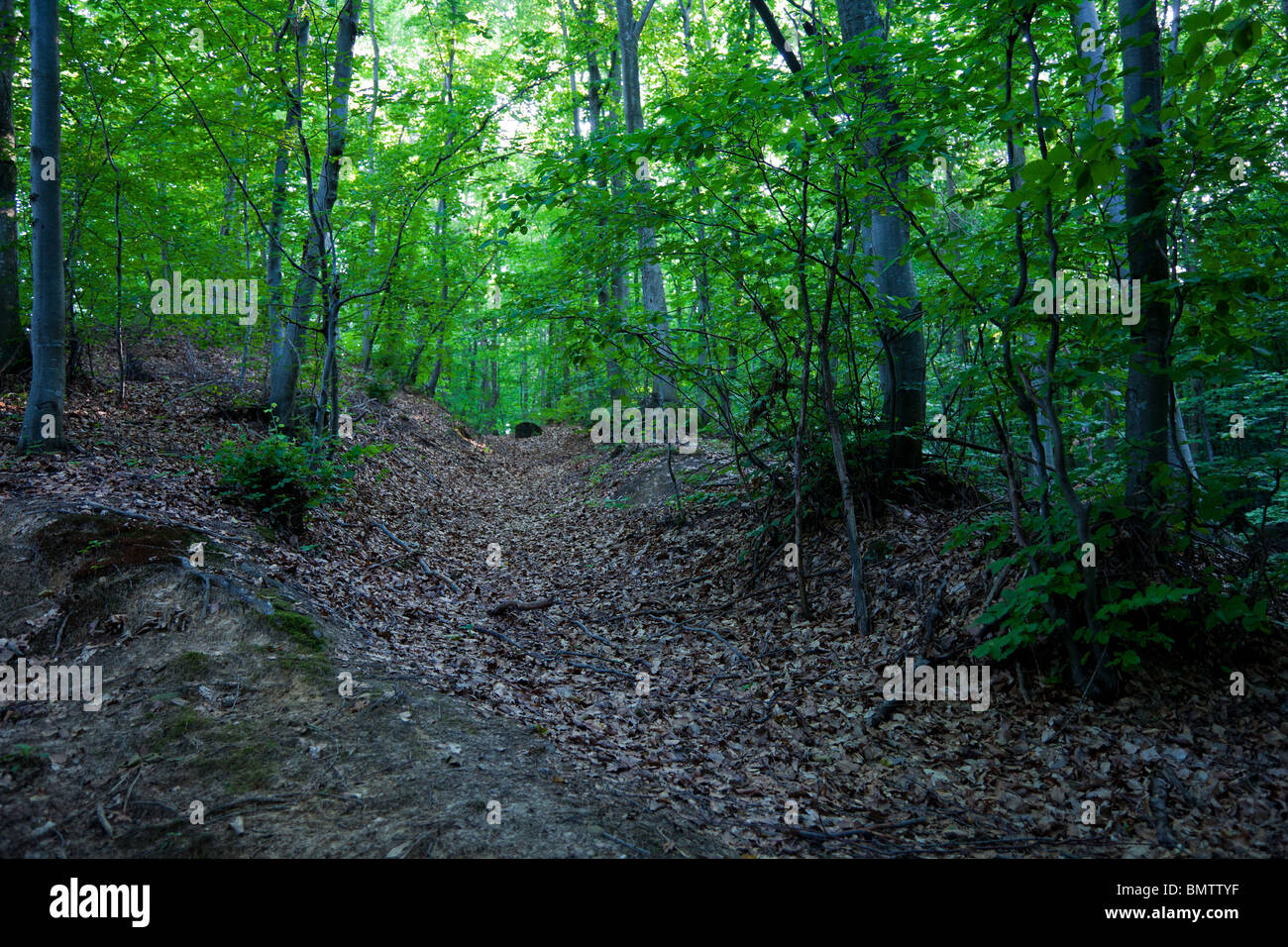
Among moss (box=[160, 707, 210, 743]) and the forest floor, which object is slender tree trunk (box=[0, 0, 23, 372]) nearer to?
the forest floor

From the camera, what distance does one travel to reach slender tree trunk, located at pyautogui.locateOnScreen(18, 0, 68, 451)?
682cm

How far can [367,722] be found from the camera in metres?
4.05

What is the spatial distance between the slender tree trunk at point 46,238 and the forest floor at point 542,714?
51 centimetres

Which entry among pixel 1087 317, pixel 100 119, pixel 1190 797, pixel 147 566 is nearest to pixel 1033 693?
pixel 1190 797

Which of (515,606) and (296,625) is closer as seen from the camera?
(296,625)

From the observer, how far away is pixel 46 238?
688 centimetres

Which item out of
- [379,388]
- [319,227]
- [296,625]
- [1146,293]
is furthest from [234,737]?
[379,388]

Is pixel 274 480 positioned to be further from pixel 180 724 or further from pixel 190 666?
pixel 180 724

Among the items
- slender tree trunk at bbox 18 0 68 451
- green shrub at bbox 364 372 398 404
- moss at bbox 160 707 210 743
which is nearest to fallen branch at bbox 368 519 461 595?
slender tree trunk at bbox 18 0 68 451

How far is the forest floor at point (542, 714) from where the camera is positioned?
325cm

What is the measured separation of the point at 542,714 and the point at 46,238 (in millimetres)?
7211

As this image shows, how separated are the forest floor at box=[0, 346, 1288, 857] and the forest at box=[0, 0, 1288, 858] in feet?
0.10

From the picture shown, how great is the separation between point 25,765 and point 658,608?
5.10 meters

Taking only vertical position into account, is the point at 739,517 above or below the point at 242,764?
above
